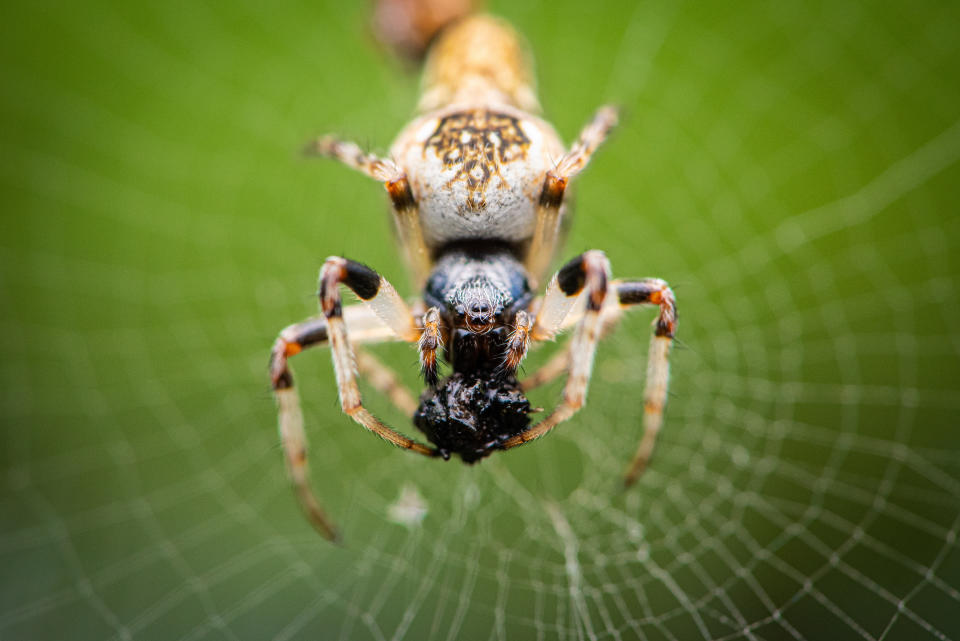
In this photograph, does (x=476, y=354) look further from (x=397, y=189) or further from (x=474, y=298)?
(x=397, y=189)

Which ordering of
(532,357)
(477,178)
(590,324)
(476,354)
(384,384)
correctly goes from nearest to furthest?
1. (590,324)
2. (476,354)
3. (477,178)
4. (384,384)
5. (532,357)

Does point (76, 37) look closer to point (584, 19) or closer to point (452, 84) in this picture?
point (452, 84)

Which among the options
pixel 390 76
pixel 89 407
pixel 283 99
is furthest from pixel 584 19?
pixel 89 407

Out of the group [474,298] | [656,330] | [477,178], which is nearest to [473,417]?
[474,298]

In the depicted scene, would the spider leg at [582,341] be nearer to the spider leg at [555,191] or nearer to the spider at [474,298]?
the spider at [474,298]

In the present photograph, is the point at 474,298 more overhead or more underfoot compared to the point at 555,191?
more underfoot

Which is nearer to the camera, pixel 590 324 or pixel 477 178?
pixel 590 324

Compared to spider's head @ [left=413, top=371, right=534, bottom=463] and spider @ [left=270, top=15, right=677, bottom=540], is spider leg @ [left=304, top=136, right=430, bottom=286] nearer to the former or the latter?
spider @ [left=270, top=15, right=677, bottom=540]

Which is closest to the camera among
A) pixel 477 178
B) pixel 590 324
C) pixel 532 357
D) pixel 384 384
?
pixel 590 324
